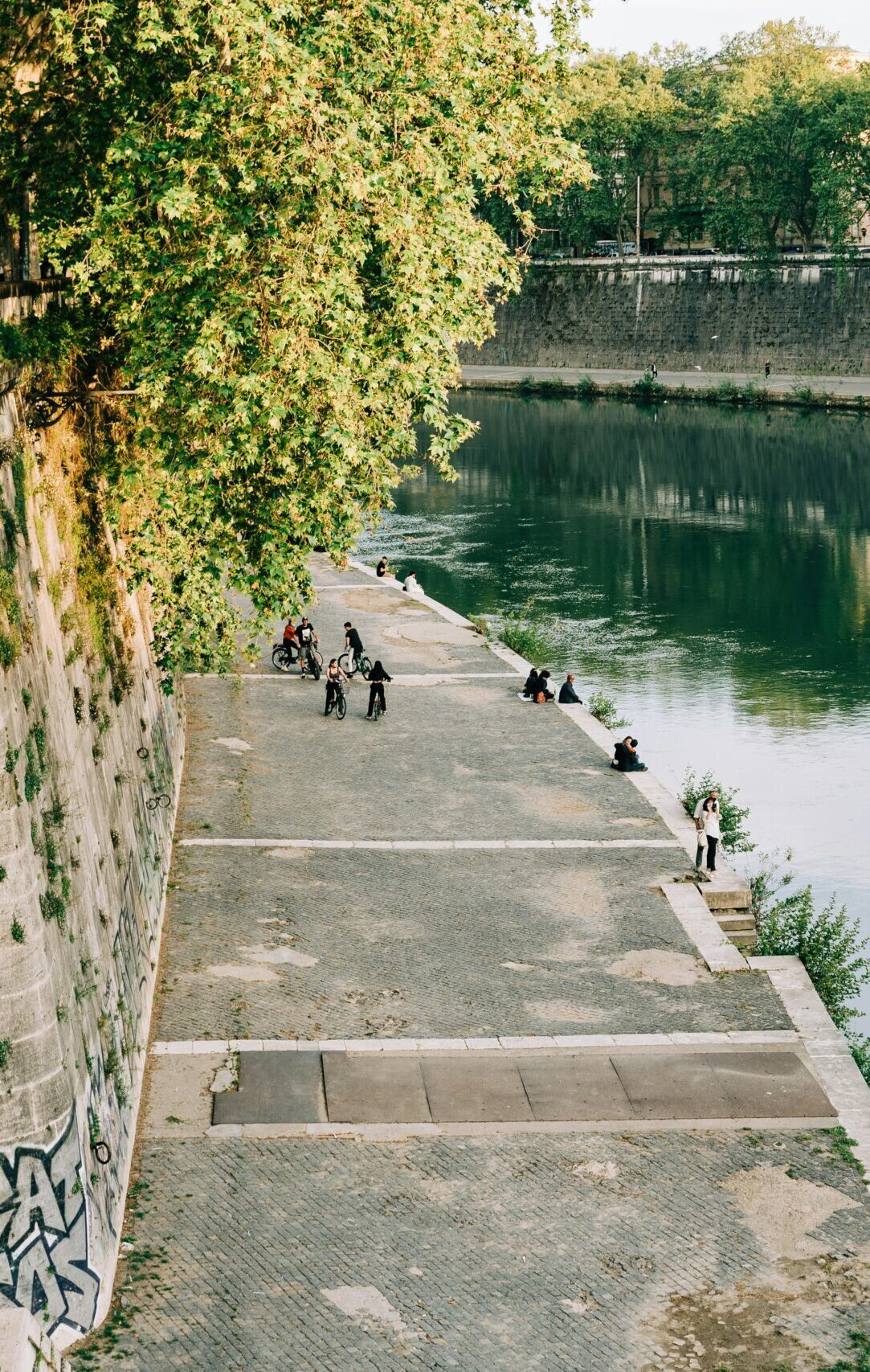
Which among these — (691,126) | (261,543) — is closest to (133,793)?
(261,543)

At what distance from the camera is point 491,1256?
1341 cm

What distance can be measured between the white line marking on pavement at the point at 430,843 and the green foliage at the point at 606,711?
7524mm

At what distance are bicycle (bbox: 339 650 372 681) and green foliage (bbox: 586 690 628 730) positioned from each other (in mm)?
4903

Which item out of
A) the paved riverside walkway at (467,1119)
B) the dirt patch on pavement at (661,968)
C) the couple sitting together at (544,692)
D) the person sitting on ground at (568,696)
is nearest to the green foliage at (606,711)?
the person sitting on ground at (568,696)

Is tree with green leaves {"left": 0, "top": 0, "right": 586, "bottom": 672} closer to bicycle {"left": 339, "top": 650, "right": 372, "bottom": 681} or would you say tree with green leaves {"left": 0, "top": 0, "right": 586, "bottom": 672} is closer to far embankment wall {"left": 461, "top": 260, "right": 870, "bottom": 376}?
bicycle {"left": 339, "top": 650, "right": 372, "bottom": 681}

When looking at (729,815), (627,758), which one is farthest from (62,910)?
(627,758)

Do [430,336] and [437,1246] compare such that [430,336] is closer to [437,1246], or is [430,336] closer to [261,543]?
[261,543]

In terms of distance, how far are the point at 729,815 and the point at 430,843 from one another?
5924mm

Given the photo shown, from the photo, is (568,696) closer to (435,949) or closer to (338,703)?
(338,703)

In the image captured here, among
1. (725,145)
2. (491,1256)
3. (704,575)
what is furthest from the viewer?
(725,145)

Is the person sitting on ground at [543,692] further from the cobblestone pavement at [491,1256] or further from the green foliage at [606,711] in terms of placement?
the cobblestone pavement at [491,1256]

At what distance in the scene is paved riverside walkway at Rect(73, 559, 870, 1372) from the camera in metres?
Result: 12.5

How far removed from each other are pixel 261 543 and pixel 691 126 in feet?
300

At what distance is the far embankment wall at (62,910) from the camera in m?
11.3
